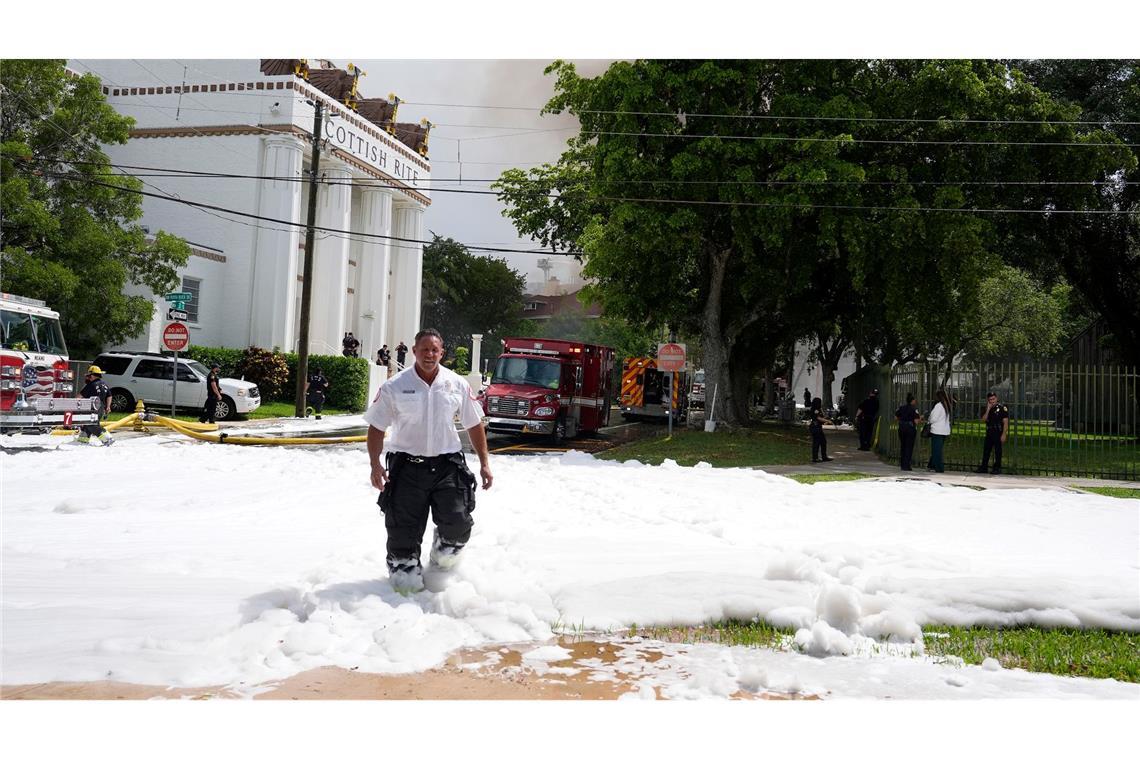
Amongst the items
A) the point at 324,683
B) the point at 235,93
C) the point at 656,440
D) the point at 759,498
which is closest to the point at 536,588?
the point at 324,683

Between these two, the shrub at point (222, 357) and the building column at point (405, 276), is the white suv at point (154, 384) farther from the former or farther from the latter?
the building column at point (405, 276)

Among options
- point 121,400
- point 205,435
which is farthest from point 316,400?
point 205,435

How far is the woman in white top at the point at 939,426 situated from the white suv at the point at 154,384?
19.6 m

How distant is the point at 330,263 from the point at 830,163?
26.0 m

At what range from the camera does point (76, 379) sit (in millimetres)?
26984

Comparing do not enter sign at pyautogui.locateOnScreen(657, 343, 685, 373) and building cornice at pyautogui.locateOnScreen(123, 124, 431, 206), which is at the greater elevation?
building cornice at pyautogui.locateOnScreen(123, 124, 431, 206)

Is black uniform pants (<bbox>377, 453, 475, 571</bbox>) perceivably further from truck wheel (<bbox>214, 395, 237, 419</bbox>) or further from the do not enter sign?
truck wheel (<bbox>214, 395, 237, 419</bbox>)

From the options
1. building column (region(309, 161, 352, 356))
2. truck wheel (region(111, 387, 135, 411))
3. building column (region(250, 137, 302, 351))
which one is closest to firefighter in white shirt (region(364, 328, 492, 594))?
truck wheel (region(111, 387, 135, 411))

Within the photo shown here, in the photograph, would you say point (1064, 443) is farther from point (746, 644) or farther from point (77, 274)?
point (77, 274)

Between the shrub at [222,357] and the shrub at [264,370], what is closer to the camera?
the shrub at [222,357]

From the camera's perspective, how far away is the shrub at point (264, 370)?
1404 inches

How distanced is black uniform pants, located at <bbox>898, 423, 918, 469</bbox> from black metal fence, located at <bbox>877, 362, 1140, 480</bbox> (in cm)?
116

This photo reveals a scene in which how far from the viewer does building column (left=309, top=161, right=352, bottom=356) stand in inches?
1656

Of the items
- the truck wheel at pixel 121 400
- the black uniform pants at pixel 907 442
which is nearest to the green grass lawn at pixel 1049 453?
the black uniform pants at pixel 907 442
